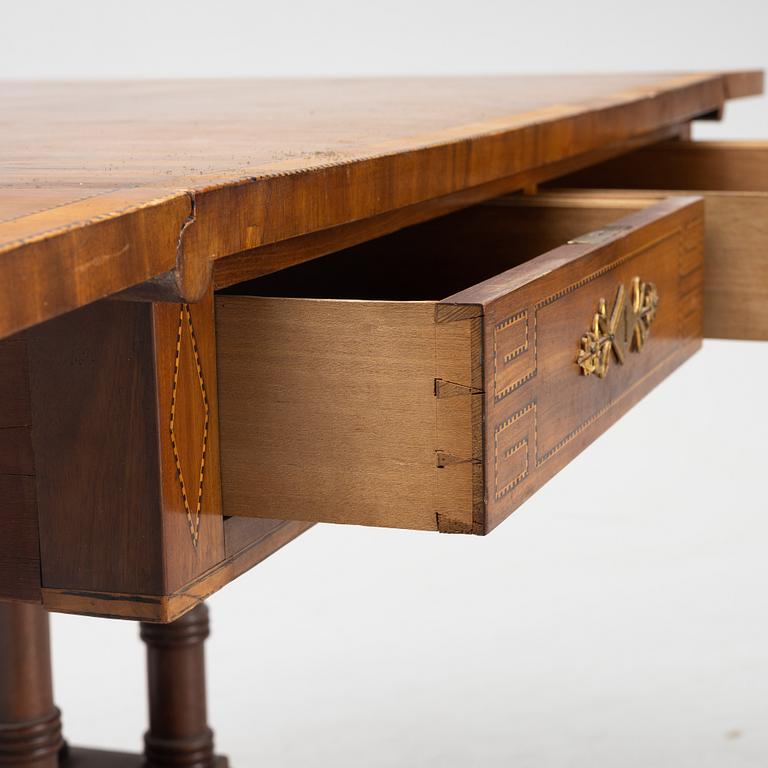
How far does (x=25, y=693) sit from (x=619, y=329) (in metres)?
0.81

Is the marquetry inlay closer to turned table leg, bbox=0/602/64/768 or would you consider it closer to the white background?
turned table leg, bbox=0/602/64/768

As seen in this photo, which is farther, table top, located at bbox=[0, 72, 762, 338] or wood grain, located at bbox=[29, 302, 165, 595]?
wood grain, located at bbox=[29, 302, 165, 595]

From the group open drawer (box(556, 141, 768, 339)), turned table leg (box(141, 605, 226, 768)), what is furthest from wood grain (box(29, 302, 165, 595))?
turned table leg (box(141, 605, 226, 768))

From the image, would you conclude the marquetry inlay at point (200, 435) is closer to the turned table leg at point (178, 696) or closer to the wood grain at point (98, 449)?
the wood grain at point (98, 449)

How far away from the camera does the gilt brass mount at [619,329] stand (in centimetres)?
110

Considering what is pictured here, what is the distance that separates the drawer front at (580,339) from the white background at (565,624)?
1024mm

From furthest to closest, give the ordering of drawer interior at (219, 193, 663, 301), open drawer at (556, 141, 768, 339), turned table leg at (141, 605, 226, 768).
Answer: turned table leg at (141, 605, 226, 768), open drawer at (556, 141, 768, 339), drawer interior at (219, 193, 663, 301)

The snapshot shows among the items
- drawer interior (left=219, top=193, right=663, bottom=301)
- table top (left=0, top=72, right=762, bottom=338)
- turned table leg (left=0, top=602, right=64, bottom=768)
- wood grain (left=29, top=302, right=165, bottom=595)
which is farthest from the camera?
turned table leg (left=0, top=602, right=64, bottom=768)

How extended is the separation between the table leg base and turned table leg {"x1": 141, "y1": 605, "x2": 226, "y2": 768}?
0.06 feet

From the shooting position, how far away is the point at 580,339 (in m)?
1.08

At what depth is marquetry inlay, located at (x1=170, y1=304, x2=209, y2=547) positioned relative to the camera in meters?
0.85

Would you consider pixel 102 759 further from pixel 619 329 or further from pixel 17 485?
pixel 17 485

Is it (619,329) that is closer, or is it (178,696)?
(619,329)

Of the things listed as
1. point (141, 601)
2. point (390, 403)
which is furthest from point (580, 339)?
Result: point (141, 601)
